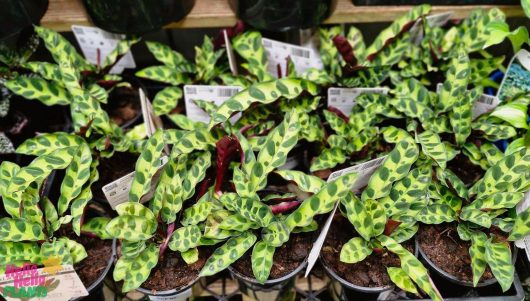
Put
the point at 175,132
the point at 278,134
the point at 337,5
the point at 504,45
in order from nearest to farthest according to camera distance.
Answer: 1. the point at 278,134
2. the point at 175,132
3. the point at 337,5
4. the point at 504,45

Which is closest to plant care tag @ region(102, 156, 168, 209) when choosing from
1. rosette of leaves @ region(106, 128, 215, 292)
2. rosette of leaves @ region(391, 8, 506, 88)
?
rosette of leaves @ region(106, 128, 215, 292)

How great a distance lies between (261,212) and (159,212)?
246 millimetres

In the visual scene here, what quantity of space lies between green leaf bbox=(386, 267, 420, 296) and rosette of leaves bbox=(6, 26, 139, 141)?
72 cm

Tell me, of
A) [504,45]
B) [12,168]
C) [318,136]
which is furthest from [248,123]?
[504,45]

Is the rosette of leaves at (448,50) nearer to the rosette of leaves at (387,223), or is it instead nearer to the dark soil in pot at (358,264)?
the rosette of leaves at (387,223)

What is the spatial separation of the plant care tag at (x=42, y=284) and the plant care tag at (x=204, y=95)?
51cm

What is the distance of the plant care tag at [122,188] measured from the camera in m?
1.08

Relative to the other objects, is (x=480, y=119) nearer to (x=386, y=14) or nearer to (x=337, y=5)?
(x=386, y=14)

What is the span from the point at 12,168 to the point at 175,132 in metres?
0.38

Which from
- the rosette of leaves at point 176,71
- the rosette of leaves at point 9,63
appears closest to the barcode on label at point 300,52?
the rosette of leaves at point 176,71

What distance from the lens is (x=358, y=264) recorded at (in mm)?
1120

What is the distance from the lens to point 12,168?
1103mm

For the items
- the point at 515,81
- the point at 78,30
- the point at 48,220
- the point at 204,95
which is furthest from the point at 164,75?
the point at 515,81

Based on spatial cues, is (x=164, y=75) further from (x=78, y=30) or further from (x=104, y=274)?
(x=104, y=274)
